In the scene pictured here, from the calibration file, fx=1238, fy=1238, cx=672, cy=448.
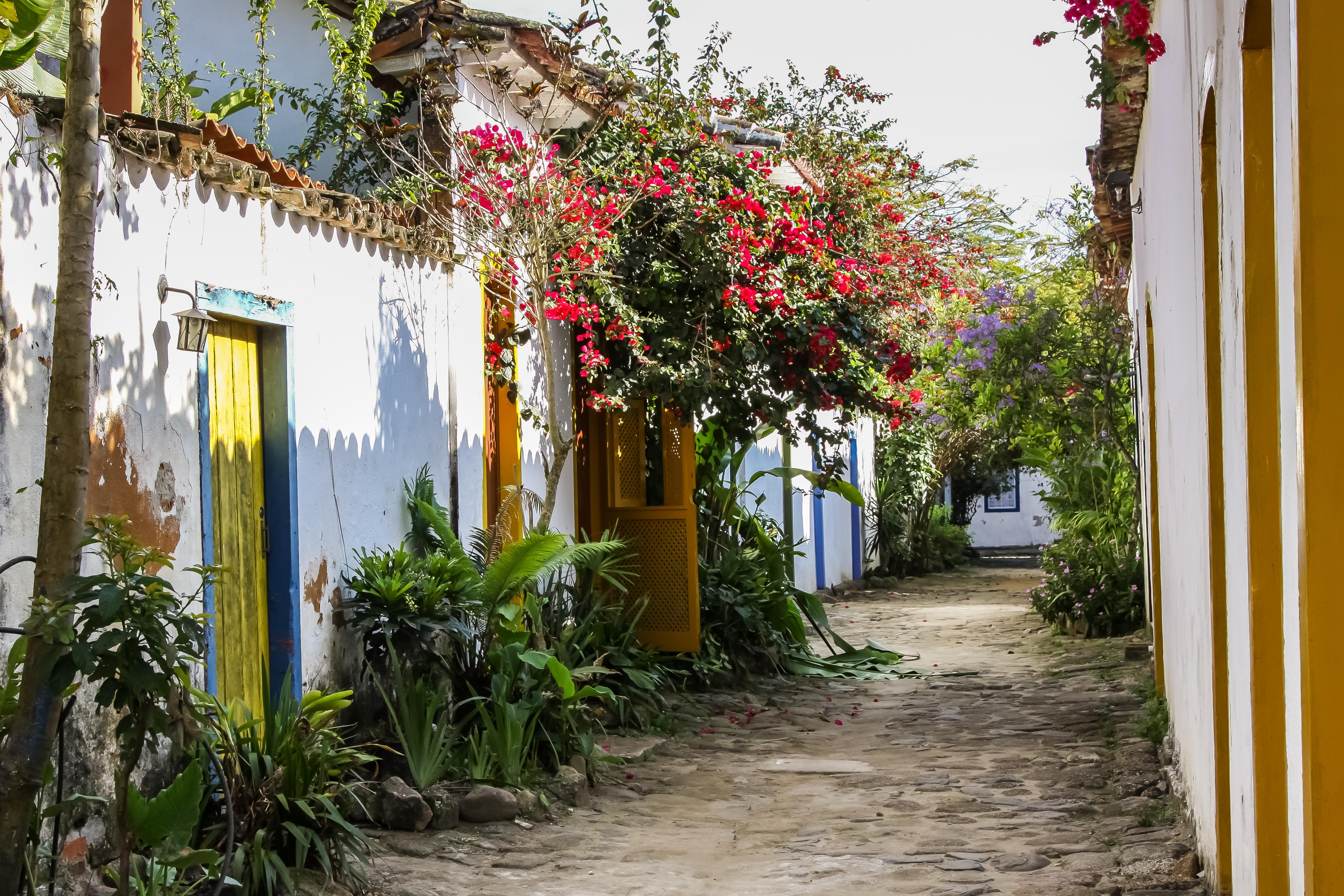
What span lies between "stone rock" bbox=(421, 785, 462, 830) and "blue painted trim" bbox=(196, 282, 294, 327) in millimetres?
2259

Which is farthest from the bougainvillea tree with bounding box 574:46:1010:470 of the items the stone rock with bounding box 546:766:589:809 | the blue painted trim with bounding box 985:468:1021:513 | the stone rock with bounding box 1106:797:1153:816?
the blue painted trim with bounding box 985:468:1021:513

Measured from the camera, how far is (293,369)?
5793 mm

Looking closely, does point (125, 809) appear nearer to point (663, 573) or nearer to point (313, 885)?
point (313, 885)

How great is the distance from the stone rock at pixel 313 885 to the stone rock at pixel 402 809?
2.58 ft

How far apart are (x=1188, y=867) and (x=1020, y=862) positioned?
2.37 feet

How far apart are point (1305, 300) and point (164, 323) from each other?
13.7 feet

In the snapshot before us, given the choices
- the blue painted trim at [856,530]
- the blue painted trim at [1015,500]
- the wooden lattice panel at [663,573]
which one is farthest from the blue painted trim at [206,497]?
the blue painted trim at [1015,500]

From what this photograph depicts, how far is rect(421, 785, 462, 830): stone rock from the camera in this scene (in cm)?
553

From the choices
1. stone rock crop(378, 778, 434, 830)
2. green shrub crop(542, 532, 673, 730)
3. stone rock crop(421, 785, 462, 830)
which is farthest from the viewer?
green shrub crop(542, 532, 673, 730)

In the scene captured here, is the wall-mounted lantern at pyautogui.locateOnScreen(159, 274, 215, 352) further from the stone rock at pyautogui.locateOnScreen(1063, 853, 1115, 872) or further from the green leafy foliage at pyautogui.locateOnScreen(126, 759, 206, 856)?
the stone rock at pyautogui.locateOnScreen(1063, 853, 1115, 872)

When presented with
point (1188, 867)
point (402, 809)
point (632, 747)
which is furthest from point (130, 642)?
point (632, 747)

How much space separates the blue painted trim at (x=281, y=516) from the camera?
565cm

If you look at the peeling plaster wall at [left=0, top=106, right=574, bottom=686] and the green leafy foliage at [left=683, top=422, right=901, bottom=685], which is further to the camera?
the green leafy foliage at [left=683, top=422, right=901, bottom=685]

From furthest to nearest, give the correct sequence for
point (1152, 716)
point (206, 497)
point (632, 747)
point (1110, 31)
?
point (1152, 716)
point (632, 747)
point (206, 497)
point (1110, 31)
